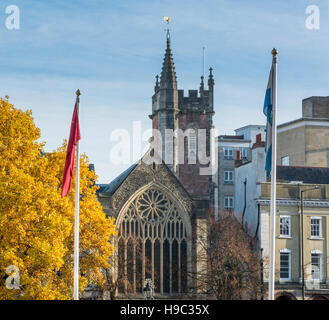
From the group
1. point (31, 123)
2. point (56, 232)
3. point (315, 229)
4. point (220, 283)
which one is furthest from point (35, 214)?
point (315, 229)

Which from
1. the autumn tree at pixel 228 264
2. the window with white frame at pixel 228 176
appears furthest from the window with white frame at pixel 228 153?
the autumn tree at pixel 228 264

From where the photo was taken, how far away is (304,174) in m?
71.0

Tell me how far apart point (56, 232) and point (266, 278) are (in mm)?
26461

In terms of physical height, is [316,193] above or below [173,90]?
below

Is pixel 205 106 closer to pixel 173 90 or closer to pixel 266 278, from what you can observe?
pixel 173 90

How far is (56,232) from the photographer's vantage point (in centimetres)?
3828

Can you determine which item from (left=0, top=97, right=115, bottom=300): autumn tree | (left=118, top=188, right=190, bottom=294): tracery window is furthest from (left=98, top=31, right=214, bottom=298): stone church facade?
(left=0, top=97, right=115, bottom=300): autumn tree

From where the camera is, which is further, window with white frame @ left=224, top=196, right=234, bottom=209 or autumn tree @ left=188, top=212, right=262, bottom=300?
window with white frame @ left=224, top=196, right=234, bottom=209

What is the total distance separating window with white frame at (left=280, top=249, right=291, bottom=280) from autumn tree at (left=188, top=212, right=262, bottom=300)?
2117 mm

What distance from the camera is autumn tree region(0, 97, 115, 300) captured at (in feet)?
124

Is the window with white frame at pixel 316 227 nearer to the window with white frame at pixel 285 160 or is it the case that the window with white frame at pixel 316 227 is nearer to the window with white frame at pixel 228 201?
the window with white frame at pixel 285 160

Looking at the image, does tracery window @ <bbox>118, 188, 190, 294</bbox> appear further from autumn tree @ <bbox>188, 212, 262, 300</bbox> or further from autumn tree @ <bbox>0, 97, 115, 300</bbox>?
autumn tree @ <bbox>0, 97, 115, 300</bbox>

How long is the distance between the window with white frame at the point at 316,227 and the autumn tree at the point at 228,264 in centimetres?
489

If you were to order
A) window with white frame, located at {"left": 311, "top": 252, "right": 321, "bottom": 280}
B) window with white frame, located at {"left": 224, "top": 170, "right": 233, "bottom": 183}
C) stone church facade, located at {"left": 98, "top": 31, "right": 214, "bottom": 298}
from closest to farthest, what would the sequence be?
stone church facade, located at {"left": 98, "top": 31, "right": 214, "bottom": 298}
window with white frame, located at {"left": 311, "top": 252, "right": 321, "bottom": 280}
window with white frame, located at {"left": 224, "top": 170, "right": 233, "bottom": 183}
